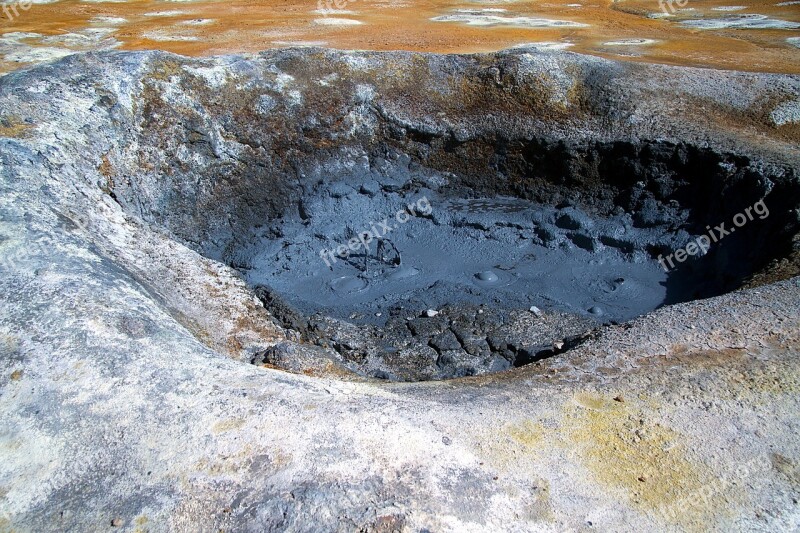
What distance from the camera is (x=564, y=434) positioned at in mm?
3379

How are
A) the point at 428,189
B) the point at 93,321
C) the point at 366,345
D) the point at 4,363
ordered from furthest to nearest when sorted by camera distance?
the point at 428,189, the point at 366,345, the point at 93,321, the point at 4,363

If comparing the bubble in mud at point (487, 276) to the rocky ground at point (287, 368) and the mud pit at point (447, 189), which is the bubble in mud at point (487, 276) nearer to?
the mud pit at point (447, 189)

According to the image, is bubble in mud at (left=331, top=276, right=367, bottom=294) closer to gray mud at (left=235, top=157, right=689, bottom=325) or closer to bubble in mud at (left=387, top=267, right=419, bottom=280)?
gray mud at (left=235, top=157, right=689, bottom=325)

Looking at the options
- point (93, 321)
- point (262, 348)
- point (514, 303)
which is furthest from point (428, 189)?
point (93, 321)

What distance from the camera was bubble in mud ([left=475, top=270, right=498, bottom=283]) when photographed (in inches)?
296

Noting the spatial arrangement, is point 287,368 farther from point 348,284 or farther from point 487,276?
point 487,276

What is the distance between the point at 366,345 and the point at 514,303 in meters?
1.84

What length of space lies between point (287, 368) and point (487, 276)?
136 inches

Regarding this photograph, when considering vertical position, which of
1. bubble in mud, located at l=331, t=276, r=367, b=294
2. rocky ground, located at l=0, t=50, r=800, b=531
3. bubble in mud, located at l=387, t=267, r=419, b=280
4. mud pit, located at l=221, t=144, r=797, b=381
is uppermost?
rocky ground, located at l=0, t=50, r=800, b=531

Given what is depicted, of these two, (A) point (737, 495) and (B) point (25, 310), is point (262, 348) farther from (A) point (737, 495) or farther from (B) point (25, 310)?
(A) point (737, 495)

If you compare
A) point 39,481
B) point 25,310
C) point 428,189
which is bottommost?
point 428,189

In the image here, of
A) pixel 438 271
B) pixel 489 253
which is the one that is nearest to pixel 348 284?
pixel 438 271

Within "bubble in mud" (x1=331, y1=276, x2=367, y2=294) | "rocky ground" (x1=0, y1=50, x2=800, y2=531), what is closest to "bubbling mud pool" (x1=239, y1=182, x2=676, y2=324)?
"bubble in mud" (x1=331, y1=276, x2=367, y2=294)

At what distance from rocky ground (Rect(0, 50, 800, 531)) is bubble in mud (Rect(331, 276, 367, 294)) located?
3.84 ft
